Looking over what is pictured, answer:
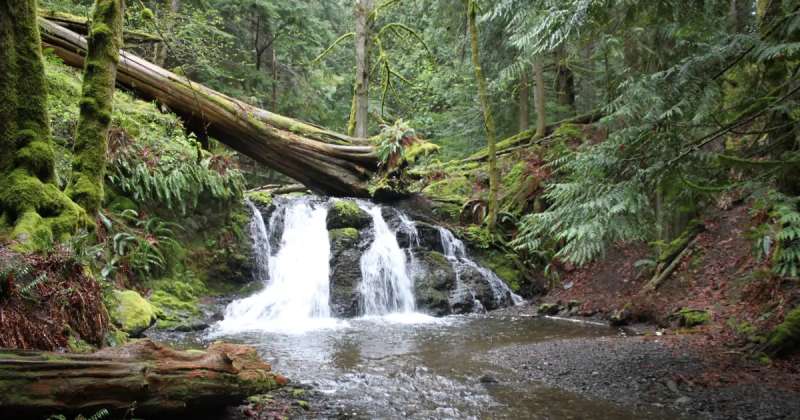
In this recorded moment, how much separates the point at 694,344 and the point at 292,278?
8260 mm

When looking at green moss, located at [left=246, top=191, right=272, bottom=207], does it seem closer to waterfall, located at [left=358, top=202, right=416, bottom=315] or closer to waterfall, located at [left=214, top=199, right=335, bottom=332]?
waterfall, located at [left=214, top=199, right=335, bottom=332]

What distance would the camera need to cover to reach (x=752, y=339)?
6.42 m

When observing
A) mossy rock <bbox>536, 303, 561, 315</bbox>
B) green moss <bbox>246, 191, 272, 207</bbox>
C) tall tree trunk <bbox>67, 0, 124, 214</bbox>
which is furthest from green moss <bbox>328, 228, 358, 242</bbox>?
tall tree trunk <bbox>67, 0, 124, 214</bbox>

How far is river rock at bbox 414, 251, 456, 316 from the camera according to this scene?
39.7 feet

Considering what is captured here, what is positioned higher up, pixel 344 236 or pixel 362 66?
pixel 362 66

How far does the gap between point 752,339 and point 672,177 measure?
8.88 ft

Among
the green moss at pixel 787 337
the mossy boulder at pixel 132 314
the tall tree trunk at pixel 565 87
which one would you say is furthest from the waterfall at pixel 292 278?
the tall tree trunk at pixel 565 87

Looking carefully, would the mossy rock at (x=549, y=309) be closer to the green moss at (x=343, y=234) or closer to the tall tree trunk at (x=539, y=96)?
the green moss at (x=343, y=234)

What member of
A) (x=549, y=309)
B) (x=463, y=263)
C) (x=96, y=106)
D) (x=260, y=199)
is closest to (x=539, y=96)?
(x=463, y=263)

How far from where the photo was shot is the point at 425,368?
6.71 metres

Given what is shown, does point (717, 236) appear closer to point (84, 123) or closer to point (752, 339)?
point (752, 339)

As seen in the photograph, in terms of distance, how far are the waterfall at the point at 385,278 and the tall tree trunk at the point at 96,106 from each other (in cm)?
681

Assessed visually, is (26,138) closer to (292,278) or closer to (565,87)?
(292,278)

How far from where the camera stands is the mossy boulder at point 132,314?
659 centimetres
